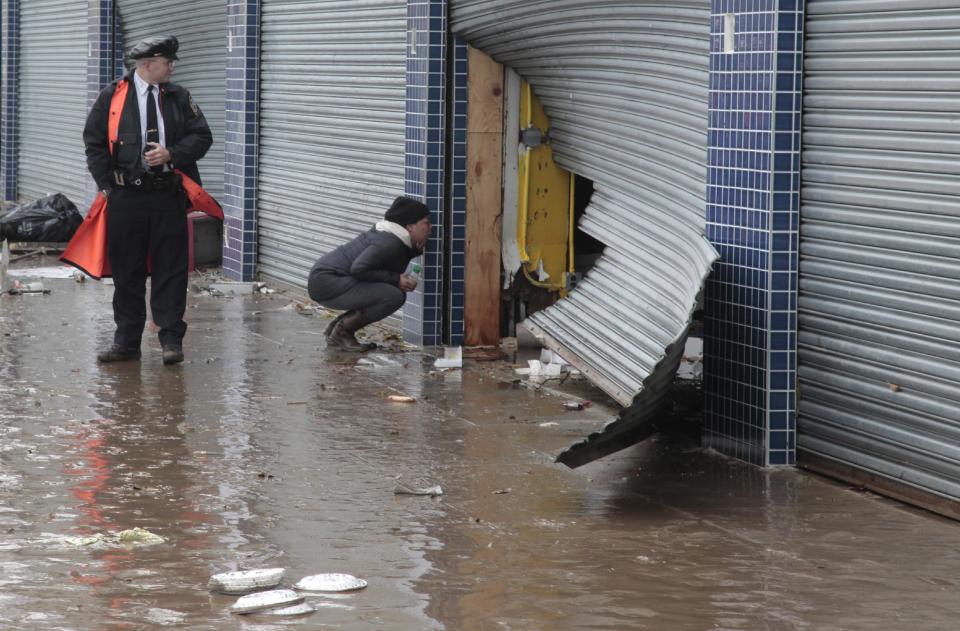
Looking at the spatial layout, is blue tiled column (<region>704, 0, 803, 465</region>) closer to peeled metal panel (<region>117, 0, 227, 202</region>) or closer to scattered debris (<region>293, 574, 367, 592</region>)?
scattered debris (<region>293, 574, 367, 592</region>)

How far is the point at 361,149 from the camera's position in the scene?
12.2m

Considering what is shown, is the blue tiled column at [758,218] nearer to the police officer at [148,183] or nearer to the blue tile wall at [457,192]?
the blue tile wall at [457,192]

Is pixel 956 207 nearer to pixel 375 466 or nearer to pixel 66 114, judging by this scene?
pixel 375 466

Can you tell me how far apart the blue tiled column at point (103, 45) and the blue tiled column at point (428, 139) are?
8666 mm

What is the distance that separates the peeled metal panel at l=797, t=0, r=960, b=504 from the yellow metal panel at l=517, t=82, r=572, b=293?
3657 mm

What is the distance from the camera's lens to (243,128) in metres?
14.4

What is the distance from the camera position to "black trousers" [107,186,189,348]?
9.65 m

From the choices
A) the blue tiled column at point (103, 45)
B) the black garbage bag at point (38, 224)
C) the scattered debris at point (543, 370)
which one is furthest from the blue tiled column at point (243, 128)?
the scattered debris at point (543, 370)

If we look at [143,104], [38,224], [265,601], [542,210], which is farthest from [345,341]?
[38,224]

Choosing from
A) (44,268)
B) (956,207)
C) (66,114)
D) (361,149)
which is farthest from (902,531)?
(66,114)

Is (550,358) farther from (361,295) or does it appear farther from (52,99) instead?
(52,99)

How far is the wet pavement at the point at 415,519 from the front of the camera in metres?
5.07

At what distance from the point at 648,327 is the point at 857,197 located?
1.40 meters

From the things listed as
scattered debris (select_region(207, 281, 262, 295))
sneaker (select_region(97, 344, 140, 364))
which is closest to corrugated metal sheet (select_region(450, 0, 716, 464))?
sneaker (select_region(97, 344, 140, 364))
